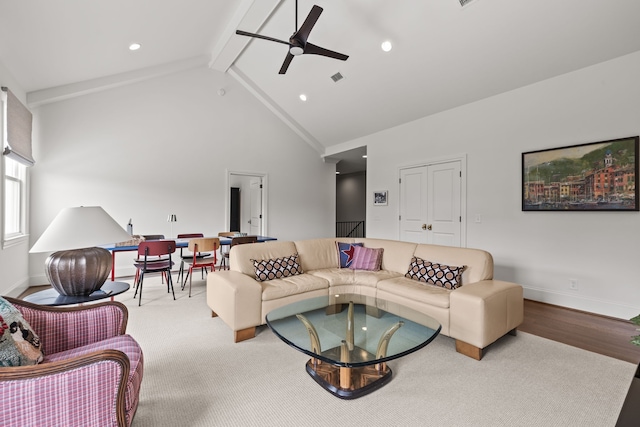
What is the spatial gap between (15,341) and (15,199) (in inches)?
178

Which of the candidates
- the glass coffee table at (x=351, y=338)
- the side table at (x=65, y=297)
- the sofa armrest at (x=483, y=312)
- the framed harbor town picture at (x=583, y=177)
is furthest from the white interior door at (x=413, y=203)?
the side table at (x=65, y=297)

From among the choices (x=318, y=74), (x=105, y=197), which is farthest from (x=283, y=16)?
(x=105, y=197)

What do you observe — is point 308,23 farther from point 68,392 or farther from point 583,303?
point 583,303

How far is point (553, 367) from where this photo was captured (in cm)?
239

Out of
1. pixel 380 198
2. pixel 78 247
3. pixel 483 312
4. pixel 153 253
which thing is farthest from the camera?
Answer: pixel 380 198

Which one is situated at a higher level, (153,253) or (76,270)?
(76,270)

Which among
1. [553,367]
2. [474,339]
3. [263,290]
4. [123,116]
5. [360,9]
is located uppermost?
[360,9]

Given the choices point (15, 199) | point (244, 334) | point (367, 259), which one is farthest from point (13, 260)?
point (367, 259)

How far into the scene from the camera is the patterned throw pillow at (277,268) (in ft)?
11.1

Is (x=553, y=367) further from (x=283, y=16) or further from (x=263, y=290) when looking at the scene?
(x=283, y=16)

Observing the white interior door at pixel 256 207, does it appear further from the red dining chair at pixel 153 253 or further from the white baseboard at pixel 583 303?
the white baseboard at pixel 583 303

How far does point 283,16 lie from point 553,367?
17.3 ft

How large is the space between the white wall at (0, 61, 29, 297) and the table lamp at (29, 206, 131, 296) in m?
2.54

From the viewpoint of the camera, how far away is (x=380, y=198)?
6500 millimetres
